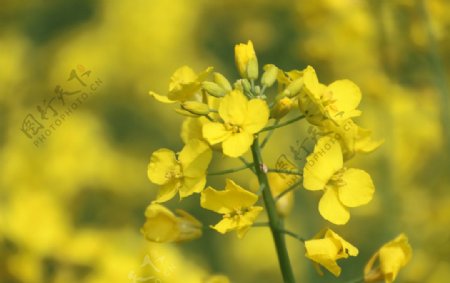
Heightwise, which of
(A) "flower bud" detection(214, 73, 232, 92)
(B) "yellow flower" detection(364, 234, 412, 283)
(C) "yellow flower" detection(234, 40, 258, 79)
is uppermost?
(C) "yellow flower" detection(234, 40, 258, 79)

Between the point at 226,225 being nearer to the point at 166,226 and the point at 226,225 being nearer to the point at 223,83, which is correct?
the point at 166,226

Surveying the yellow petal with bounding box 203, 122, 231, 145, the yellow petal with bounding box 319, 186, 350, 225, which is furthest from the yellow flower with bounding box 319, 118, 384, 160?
the yellow petal with bounding box 203, 122, 231, 145

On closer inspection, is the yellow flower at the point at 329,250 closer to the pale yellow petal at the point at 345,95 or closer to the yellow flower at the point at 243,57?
the pale yellow petal at the point at 345,95

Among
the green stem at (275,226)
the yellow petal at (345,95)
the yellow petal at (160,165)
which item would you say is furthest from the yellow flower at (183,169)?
the yellow petal at (345,95)

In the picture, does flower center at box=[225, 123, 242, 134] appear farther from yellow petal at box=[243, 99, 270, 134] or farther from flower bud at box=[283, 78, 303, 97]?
flower bud at box=[283, 78, 303, 97]

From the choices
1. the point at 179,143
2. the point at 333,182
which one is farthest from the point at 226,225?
the point at 179,143

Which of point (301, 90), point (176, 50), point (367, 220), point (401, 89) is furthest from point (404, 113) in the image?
point (176, 50)
